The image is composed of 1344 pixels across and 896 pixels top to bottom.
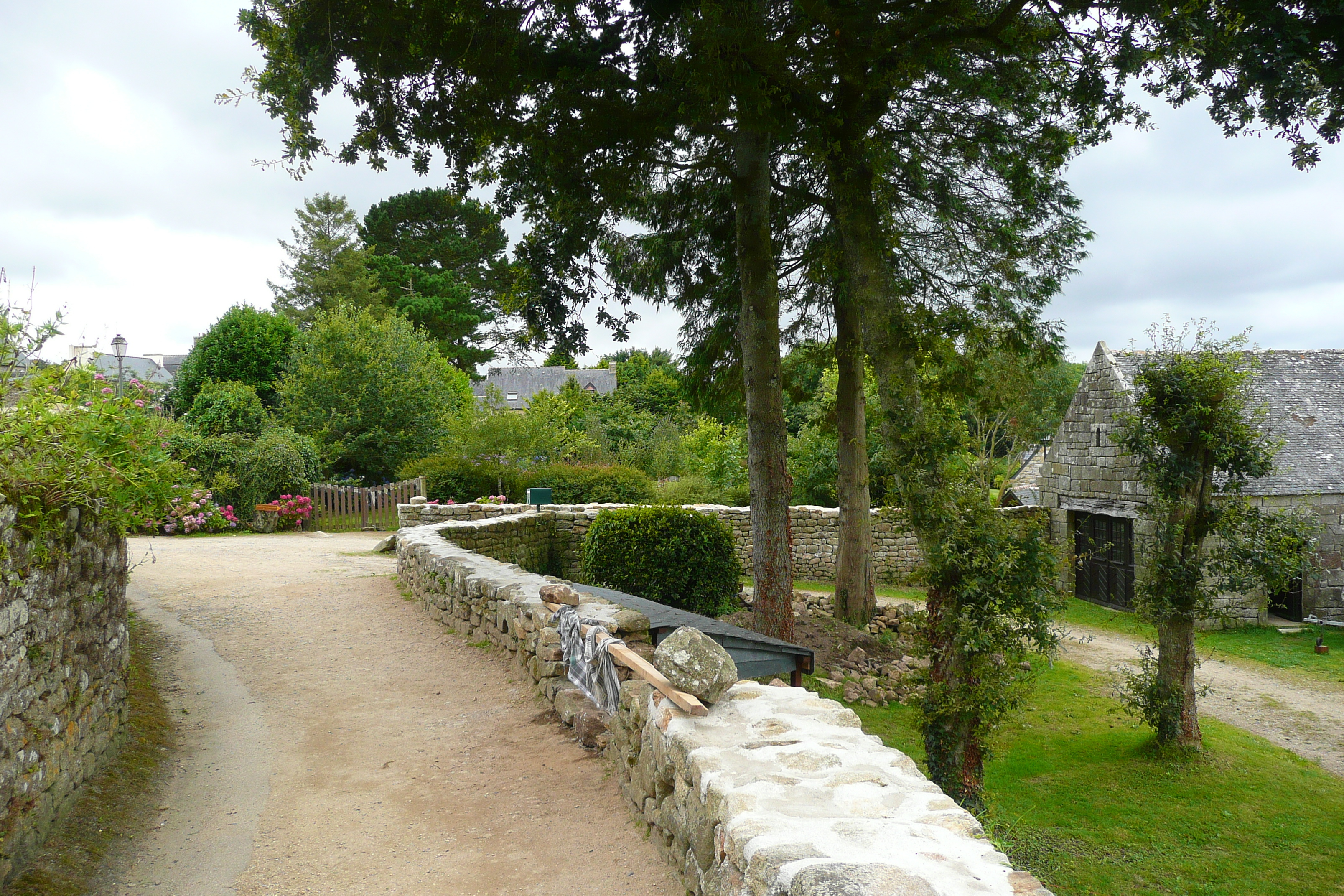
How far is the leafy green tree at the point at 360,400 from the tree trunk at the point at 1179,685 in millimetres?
19760

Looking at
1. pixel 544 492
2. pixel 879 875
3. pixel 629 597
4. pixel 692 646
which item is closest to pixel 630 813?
pixel 692 646

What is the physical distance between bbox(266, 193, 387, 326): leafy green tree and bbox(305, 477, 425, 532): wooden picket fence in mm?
20133

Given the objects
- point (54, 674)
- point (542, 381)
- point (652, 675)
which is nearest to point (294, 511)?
point (54, 674)

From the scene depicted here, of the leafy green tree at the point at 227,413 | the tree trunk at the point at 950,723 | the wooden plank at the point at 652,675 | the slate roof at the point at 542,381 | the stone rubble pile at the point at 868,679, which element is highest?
the slate roof at the point at 542,381

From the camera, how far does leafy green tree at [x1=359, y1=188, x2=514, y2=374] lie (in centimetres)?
3522

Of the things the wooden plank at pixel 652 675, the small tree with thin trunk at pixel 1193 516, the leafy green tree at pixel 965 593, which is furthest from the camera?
the small tree with thin trunk at pixel 1193 516

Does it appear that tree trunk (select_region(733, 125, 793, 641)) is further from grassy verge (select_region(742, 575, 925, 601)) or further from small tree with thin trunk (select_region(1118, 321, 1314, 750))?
grassy verge (select_region(742, 575, 925, 601))

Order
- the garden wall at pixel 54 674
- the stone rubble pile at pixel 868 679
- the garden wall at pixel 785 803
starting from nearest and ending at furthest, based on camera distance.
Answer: the garden wall at pixel 785 803 < the garden wall at pixel 54 674 < the stone rubble pile at pixel 868 679

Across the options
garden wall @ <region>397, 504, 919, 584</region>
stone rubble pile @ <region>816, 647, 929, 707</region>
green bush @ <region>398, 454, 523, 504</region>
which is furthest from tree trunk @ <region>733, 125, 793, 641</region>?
green bush @ <region>398, 454, 523, 504</region>

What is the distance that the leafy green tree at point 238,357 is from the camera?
77.8ft

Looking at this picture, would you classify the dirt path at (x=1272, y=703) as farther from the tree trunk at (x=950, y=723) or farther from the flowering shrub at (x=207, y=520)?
the flowering shrub at (x=207, y=520)

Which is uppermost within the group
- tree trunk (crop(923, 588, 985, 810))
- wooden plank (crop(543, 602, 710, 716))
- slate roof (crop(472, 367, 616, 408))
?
slate roof (crop(472, 367, 616, 408))

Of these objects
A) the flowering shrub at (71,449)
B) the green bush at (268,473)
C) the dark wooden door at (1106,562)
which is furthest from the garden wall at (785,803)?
the green bush at (268,473)

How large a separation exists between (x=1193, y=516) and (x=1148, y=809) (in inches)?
113
